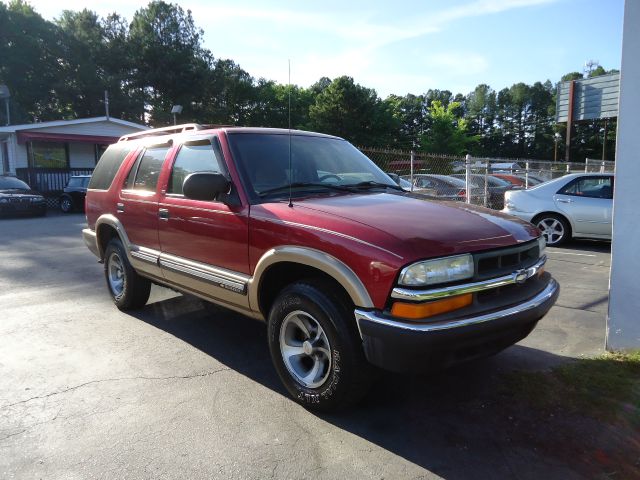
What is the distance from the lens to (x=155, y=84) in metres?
48.6

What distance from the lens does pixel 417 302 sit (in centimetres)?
268

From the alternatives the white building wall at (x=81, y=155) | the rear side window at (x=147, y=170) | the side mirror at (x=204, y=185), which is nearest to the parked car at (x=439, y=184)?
the rear side window at (x=147, y=170)

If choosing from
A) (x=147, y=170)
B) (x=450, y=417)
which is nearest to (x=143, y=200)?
(x=147, y=170)

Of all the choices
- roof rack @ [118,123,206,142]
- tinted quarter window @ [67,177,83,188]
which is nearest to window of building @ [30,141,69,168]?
tinted quarter window @ [67,177,83,188]

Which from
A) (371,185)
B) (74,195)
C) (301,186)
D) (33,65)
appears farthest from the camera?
(33,65)

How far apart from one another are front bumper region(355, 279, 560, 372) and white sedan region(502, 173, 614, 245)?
23.6ft

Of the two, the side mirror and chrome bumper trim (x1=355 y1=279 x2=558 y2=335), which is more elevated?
the side mirror

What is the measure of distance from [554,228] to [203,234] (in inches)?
311

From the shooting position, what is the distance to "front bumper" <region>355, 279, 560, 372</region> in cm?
263

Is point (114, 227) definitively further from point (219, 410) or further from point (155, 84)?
point (155, 84)

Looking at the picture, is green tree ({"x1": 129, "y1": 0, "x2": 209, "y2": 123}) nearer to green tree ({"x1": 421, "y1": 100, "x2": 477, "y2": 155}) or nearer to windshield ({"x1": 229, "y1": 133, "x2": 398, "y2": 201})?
green tree ({"x1": 421, "y1": 100, "x2": 477, "y2": 155})

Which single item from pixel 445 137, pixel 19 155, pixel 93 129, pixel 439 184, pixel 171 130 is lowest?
pixel 439 184

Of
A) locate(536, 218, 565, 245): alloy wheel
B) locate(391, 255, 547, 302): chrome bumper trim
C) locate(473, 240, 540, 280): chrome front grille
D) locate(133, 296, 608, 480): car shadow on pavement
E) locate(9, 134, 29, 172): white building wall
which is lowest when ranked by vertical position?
locate(133, 296, 608, 480): car shadow on pavement

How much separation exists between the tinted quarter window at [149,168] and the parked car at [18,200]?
13.6 meters
